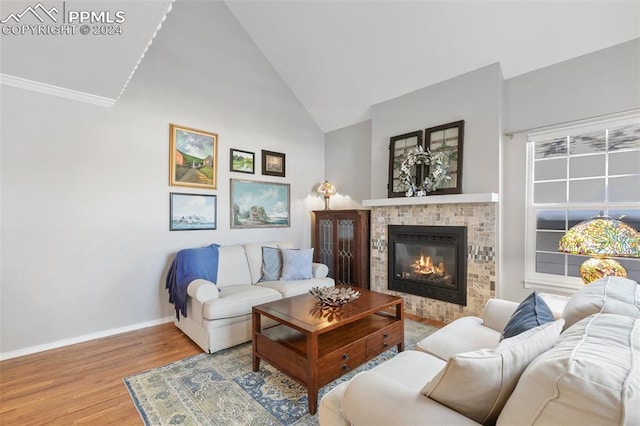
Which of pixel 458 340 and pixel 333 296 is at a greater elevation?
pixel 333 296

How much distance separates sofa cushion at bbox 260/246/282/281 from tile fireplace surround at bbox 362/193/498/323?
4.85ft

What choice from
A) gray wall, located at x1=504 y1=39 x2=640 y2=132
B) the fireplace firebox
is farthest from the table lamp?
gray wall, located at x1=504 y1=39 x2=640 y2=132

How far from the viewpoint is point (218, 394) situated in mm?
2051

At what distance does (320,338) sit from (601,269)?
2.26 meters

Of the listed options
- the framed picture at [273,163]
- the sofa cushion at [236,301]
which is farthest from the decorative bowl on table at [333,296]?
the framed picture at [273,163]

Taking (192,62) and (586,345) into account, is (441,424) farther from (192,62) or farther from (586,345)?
(192,62)

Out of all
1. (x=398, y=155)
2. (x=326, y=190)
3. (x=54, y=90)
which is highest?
(x=54, y=90)

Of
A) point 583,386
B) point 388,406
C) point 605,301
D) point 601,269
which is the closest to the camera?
point 583,386

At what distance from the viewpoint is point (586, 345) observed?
2.73 ft

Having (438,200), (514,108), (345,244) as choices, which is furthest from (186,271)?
(514,108)

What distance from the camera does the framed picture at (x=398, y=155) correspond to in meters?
3.84

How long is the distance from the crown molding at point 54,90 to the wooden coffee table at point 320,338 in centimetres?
272

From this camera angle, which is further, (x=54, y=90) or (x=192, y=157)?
(x=192, y=157)

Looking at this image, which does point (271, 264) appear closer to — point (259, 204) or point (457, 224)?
point (259, 204)
